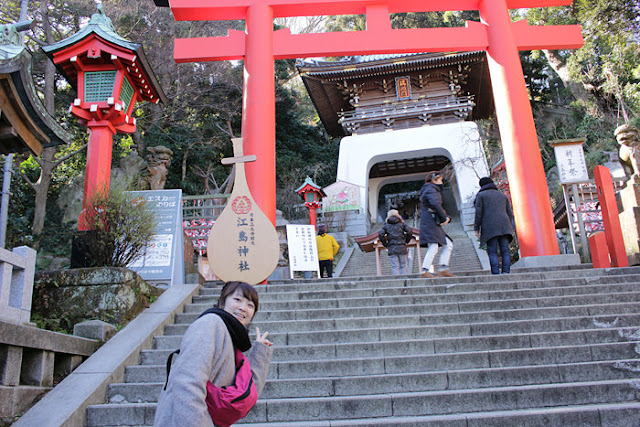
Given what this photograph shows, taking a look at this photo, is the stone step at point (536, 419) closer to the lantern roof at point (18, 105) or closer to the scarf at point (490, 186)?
the lantern roof at point (18, 105)

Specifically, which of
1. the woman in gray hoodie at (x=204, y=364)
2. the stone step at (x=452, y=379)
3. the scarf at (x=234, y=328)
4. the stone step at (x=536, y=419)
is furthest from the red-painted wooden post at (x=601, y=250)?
the scarf at (x=234, y=328)

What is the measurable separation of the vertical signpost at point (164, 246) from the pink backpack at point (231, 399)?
15.6ft

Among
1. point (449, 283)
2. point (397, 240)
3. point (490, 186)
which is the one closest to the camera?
point (449, 283)

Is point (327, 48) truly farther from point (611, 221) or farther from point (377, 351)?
point (377, 351)

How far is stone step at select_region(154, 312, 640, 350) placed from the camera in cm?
420

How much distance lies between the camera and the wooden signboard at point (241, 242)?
5.43 meters

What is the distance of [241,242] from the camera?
5.51 metres

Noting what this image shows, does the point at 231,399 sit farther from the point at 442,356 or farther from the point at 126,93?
the point at 126,93

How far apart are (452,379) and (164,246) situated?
444cm

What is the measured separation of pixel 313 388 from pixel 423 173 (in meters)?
20.4

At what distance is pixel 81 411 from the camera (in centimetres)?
317

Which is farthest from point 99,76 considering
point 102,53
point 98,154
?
point 98,154

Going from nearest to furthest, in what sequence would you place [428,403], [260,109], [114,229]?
[428,403]
[114,229]
[260,109]

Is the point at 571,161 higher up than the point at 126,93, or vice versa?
the point at 126,93
